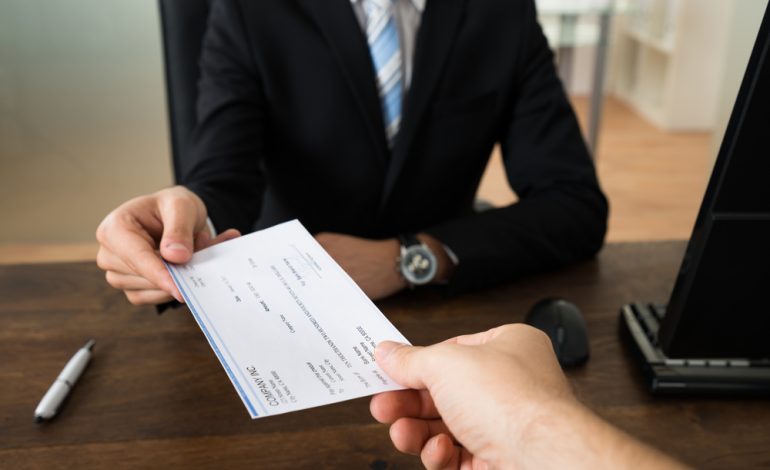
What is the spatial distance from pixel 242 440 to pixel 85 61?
221 centimetres

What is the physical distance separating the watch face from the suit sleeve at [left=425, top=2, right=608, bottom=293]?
0.04 m

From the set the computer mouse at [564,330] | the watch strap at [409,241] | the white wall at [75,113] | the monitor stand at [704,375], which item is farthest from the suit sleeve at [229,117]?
the white wall at [75,113]

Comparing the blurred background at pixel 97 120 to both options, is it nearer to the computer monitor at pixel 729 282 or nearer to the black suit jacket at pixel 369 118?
the black suit jacket at pixel 369 118

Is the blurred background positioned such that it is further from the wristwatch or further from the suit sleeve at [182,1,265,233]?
the wristwatch

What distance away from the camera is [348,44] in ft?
3.91

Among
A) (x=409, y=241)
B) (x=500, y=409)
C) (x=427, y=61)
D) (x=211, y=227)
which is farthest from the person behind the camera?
(x=427, y=61)

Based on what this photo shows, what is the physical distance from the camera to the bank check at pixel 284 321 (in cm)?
49

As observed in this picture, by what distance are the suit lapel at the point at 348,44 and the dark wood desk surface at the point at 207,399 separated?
454 millimetres

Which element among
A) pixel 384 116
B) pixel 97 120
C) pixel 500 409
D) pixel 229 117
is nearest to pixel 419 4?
pixel 384 116

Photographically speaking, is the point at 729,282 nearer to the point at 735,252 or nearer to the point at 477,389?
the point at 735,252

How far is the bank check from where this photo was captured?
1.62 ft

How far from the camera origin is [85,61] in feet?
7.98

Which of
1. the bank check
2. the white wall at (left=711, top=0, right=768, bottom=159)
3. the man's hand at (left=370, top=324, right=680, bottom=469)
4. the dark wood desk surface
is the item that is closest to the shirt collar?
the dark wood desk surface

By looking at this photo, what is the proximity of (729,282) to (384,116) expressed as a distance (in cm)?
79
